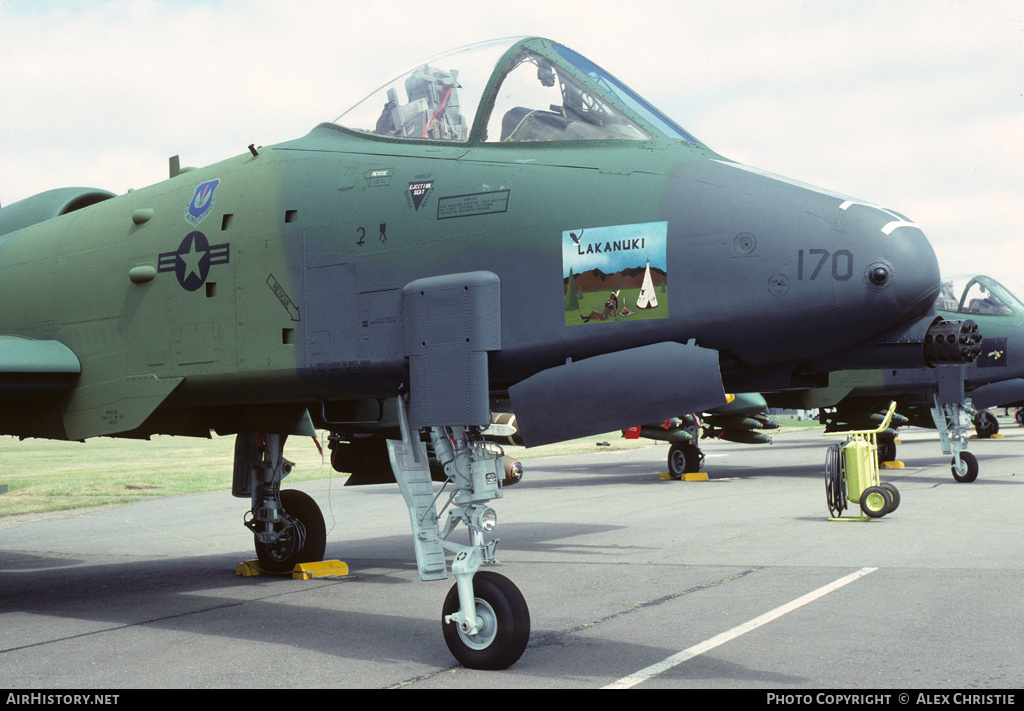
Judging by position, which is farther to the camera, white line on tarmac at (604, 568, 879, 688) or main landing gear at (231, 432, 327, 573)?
main landing gear at (231, 432, 327, 573)

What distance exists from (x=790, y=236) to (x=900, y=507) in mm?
10759

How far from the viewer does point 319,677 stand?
18.7 ft

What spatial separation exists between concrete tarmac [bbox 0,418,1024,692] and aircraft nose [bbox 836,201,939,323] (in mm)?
2029

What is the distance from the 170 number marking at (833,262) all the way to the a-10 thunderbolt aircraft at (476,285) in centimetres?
1

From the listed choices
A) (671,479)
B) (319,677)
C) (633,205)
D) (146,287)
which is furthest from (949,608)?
(671,479)

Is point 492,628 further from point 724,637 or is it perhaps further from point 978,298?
point 978,298

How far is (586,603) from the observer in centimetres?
801

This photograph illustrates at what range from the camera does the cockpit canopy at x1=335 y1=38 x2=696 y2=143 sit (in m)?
6.16

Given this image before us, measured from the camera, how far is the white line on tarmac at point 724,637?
5473 mm

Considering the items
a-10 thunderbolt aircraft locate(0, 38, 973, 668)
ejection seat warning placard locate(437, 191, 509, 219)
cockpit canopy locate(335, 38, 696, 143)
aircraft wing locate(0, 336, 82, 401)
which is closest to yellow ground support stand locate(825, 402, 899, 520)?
a-10 thunderbolt aircraft locate(0, 38, 973, 668)

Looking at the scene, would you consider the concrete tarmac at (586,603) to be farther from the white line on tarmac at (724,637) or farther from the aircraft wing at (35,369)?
the aircraft wing at (35,369)

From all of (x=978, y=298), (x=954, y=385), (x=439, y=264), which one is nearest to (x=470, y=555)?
(x=439, y=264)

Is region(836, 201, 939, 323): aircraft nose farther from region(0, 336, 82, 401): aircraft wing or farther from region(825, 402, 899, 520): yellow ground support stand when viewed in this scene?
region(825, 402, 899, 520): yellow ground support stand

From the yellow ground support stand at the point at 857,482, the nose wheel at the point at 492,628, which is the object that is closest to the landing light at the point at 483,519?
the nose wheel at the point at 492,628
